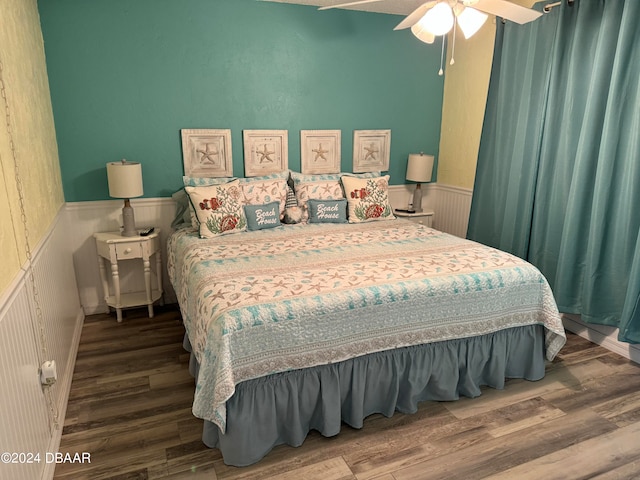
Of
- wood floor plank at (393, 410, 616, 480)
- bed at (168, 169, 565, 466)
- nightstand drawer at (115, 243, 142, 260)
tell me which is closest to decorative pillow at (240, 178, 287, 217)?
bed at (168, 169, 565, 466)

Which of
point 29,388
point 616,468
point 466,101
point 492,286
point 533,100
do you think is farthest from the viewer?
point 466,101

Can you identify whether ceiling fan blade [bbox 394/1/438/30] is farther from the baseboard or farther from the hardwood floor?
the baseboard

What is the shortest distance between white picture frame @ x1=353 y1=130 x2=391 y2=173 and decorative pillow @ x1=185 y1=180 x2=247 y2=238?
1.36m

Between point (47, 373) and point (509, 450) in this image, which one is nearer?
point (47, 373)

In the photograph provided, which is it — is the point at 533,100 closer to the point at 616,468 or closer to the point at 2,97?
the point at 616,468

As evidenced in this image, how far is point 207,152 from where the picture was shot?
11.5ft

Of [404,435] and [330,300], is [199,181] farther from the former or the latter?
[404,435]

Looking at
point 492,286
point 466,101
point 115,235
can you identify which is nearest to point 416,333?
point 492,286

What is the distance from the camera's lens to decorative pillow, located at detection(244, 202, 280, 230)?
126 inches

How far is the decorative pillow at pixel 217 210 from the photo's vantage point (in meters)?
3.01

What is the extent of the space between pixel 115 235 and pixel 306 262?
165 centimetres

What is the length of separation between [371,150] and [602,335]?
2.33m

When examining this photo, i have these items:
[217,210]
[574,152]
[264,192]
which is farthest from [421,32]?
[217,210]

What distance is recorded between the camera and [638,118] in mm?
2533
